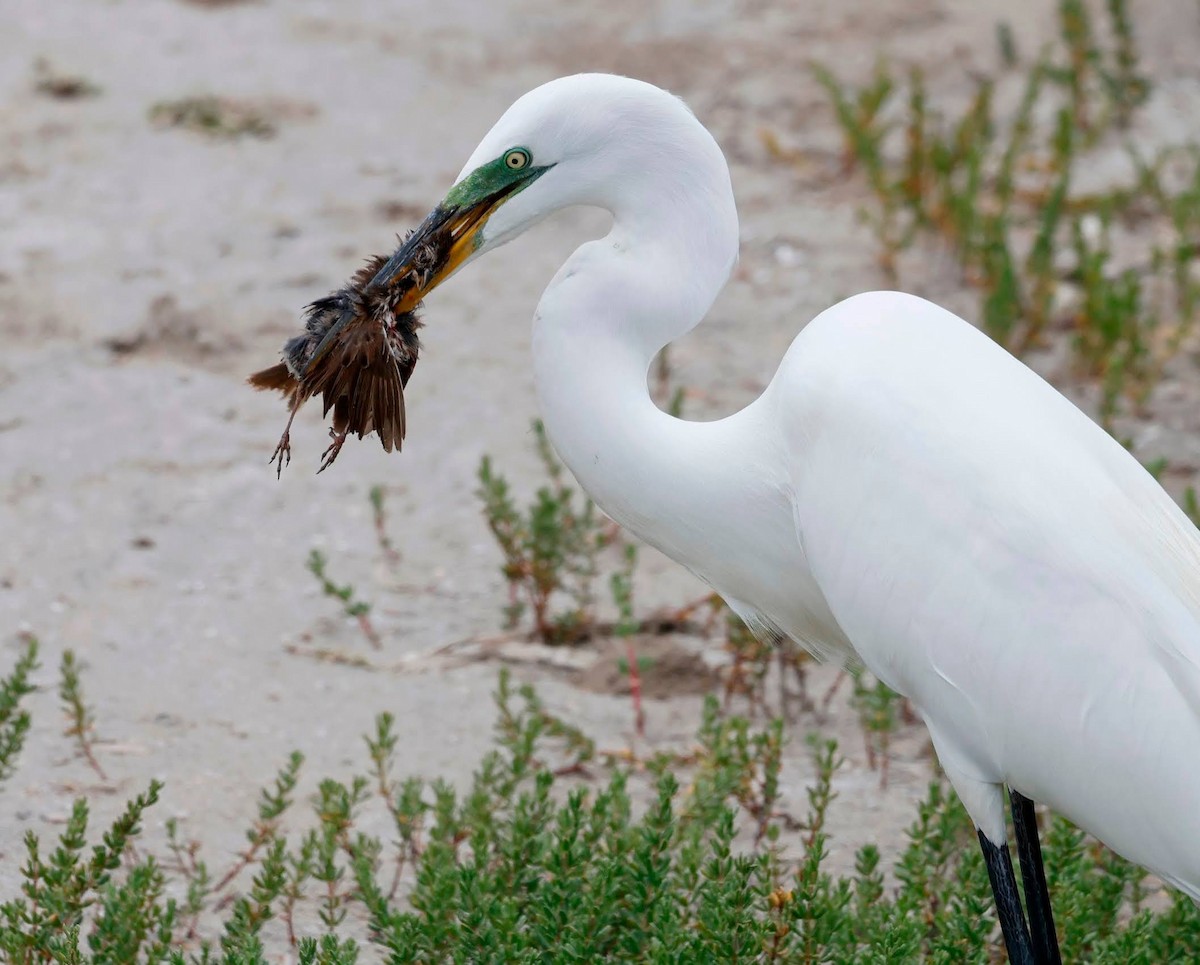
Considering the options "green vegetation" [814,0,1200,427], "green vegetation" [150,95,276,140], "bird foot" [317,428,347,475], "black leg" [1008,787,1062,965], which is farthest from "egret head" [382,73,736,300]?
"green vegetation" [150,95,276,140]

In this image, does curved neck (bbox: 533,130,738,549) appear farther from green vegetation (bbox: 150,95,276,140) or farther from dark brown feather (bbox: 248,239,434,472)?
green vegetation (bbox: 150,95,276,140)

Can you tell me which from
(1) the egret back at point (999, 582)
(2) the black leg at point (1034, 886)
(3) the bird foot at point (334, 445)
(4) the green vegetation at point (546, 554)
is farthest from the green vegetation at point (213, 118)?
(2) the black leg at point (1034, 886)

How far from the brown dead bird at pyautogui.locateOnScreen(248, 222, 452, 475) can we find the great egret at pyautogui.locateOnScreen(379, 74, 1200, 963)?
0.04 m

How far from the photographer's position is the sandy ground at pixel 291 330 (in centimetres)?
392

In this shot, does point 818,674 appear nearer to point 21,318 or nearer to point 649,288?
point 649,288

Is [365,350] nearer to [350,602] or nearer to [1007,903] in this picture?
[1007,903]

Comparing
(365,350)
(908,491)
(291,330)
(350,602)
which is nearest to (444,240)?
(365,350)

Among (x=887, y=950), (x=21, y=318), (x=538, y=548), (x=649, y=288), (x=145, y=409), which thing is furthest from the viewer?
(x=21, y=318)

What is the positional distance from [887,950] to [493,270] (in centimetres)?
392

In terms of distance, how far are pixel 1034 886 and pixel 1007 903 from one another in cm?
8

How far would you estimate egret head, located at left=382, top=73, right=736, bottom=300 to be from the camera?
8.68ft

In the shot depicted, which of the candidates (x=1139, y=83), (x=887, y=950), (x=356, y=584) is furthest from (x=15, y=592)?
(x=1139, y=83)

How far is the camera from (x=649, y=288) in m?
2.63

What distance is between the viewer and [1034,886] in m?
2.68
